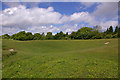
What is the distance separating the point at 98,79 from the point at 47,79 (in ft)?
14.5

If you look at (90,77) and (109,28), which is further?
(109,28)

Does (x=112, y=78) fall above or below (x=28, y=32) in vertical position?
below

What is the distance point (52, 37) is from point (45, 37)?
7739mm

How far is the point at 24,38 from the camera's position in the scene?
284 feet

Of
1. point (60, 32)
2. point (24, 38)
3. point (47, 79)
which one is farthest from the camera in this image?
point (60, 32)

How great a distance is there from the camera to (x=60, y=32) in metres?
96.8

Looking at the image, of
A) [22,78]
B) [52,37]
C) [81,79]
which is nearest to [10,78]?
[22,78]

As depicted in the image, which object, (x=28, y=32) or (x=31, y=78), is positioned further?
(x=28, y=32)

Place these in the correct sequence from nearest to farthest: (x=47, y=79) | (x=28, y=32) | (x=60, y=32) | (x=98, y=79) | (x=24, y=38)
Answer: (x=98, y=79) < (x=47, y=79) < (x=24, y=38) < (x=60, y=32) < (x=28, y=32)

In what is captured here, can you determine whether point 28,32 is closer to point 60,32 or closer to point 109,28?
point 60,32

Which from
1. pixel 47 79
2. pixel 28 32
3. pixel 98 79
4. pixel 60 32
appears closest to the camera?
pixel 98 79

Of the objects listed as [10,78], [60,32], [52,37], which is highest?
[60,32]

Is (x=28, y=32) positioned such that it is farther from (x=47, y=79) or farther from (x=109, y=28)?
(x=47, y=79)

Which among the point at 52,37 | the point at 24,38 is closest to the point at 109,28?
the point at 52,37
